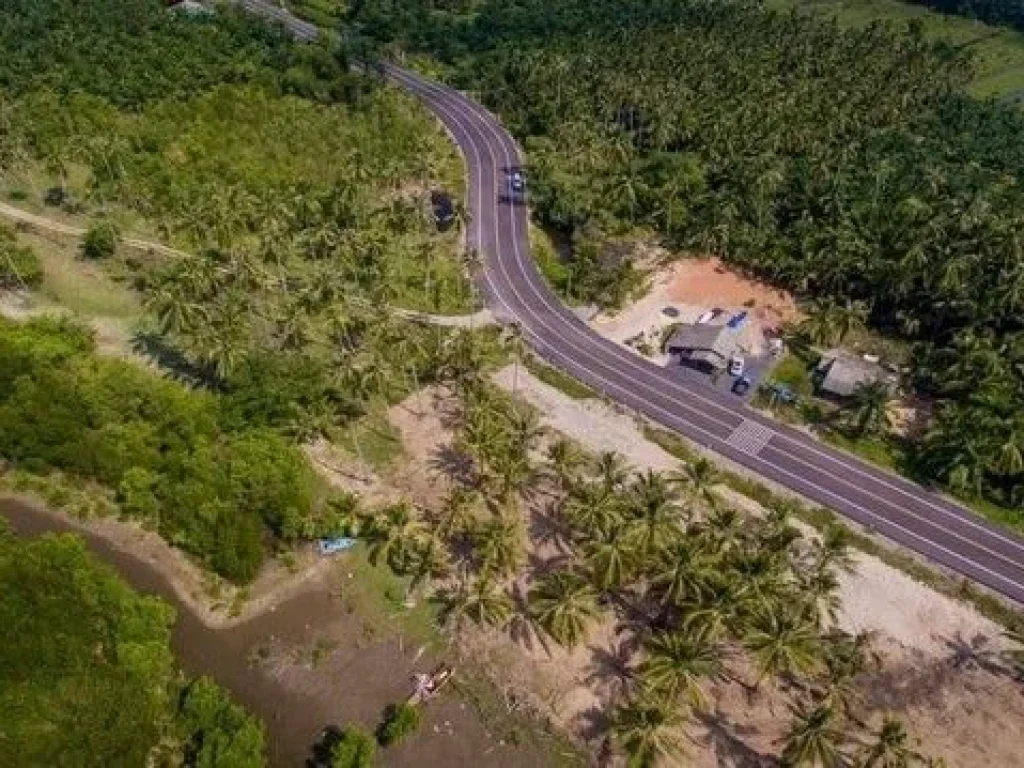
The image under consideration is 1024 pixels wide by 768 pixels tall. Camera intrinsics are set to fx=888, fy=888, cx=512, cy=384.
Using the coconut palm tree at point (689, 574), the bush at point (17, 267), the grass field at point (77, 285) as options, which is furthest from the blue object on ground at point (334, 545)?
the bush at point (17, 267)

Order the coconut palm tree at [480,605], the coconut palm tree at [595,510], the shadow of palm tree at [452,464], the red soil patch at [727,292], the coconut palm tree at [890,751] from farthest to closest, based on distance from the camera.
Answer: the red soil patch at [727,292] < the shadow of palm tree at [452,464] < the coconut palm tree at [595,510] < the coconut palm tree at [480,605] < the coconut palm tree at [890,751]

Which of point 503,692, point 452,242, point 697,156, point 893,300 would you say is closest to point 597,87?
point 697,156

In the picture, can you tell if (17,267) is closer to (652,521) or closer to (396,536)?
(396,536)

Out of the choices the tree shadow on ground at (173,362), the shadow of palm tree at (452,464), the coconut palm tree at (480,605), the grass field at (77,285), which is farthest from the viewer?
the grass field at (77,285)

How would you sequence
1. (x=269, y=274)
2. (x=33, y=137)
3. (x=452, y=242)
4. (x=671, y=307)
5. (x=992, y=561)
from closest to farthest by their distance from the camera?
1. (x=992, y=561)
2. (x=269, y=274)
3. (x=671, y=307)
4. (x=452, y=242)
5. (x=33, y=137)

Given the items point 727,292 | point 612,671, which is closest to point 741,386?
point 727,292

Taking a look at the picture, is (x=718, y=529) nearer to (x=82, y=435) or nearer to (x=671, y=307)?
(x=671, y=307)

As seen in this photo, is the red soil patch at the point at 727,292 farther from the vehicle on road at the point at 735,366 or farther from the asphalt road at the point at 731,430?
the asphalt road at the point at 731,430
